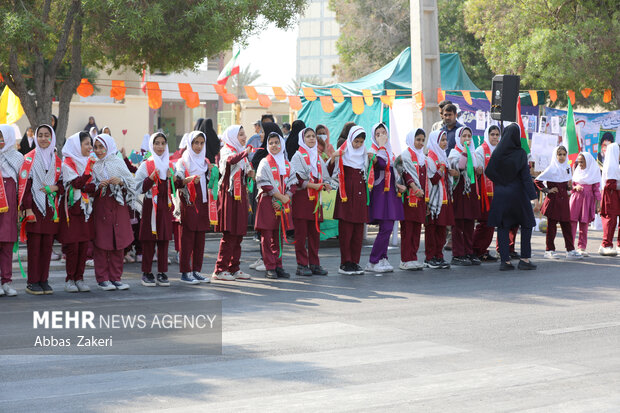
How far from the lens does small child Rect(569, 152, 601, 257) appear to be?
47.3 feet

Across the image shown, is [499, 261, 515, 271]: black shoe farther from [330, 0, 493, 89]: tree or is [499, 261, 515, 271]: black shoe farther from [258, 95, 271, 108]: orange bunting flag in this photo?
[330, 0, 493, 89]: tree

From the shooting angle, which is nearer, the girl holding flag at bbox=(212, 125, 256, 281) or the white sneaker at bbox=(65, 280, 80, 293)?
the white sneaker at bbox=(65, 280, 80, 293)

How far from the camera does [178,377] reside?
6.48 m

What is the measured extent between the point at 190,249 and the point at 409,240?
3.25m

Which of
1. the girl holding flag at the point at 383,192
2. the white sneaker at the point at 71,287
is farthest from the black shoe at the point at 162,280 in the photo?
the girl holding flag at the point at 383,192

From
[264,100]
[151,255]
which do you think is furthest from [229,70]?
[151,255]

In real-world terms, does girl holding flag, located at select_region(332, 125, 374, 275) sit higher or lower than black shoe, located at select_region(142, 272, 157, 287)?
higher

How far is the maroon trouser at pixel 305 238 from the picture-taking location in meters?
11.8

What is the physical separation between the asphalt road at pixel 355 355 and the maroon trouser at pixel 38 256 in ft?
1.12

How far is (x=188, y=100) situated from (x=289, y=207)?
782cm

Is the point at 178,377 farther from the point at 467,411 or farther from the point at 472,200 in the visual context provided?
the point at 472,200

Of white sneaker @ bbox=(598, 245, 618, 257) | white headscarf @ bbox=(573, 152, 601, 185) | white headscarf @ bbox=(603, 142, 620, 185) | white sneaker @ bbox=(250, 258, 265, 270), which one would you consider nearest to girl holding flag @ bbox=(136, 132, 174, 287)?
white sneaker @ bbox=(250, 258, 265, 270)

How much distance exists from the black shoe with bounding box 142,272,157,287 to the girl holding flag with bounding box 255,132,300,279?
4.98ft

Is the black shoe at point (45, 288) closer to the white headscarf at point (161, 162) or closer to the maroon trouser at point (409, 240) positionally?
the white headscarf at point (161, 162)
